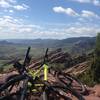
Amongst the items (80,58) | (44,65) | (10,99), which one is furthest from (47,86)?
(80,58)

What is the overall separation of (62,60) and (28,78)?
285 feet

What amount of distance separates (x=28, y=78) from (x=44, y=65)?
3.51 metres

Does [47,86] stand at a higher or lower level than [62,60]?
higher

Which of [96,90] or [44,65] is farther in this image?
[96,90]

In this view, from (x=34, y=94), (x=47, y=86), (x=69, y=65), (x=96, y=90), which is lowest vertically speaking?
(x=69, y=65)

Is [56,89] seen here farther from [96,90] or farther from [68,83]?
[96,90]

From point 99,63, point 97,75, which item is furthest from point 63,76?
point 99,63

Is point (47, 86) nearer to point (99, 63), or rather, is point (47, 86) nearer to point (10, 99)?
point (10, 99)

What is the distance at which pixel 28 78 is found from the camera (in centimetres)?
852

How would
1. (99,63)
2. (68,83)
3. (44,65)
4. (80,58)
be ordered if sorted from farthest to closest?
1. (80,58)
2. (99,63)
3. (68,83)
4. (44,65)

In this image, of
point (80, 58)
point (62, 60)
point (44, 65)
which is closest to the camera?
point (44, 65)

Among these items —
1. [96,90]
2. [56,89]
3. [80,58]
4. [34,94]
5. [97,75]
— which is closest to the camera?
[56,89]

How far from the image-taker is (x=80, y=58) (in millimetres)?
108625

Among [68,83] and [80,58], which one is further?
[80,58]
